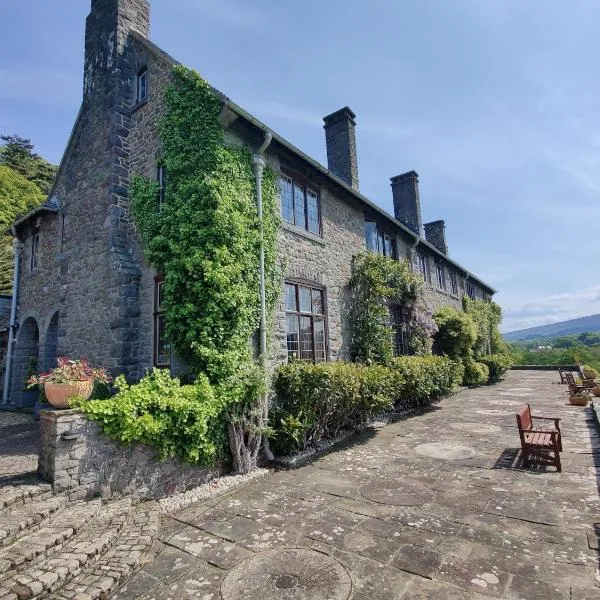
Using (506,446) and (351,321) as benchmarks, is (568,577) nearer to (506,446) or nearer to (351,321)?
(506,446)

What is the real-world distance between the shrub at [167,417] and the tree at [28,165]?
29957 mm

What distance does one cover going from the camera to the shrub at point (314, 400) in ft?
25.0

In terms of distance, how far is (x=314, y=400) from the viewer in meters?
7.88

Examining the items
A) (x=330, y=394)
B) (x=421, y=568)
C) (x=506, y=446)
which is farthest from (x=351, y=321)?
(x=421, y=568)

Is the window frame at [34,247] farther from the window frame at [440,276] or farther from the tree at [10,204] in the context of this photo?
the window frame at [440,276]

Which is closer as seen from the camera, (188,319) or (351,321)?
(188,319)

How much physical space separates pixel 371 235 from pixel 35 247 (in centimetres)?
1264

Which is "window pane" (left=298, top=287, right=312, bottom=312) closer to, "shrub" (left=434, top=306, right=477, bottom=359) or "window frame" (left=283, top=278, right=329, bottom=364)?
"window frame" (left=283, top=278, right=329, bottom=364)

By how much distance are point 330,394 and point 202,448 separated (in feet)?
9.80

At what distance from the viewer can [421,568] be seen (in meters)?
3.63

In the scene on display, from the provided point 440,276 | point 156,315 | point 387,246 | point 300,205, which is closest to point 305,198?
point 300,205

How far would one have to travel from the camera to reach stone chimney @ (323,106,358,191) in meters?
14.0

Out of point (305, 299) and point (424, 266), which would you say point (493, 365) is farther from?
point (305, 299)

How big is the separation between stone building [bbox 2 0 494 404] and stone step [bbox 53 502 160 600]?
→ 3.75 metres
